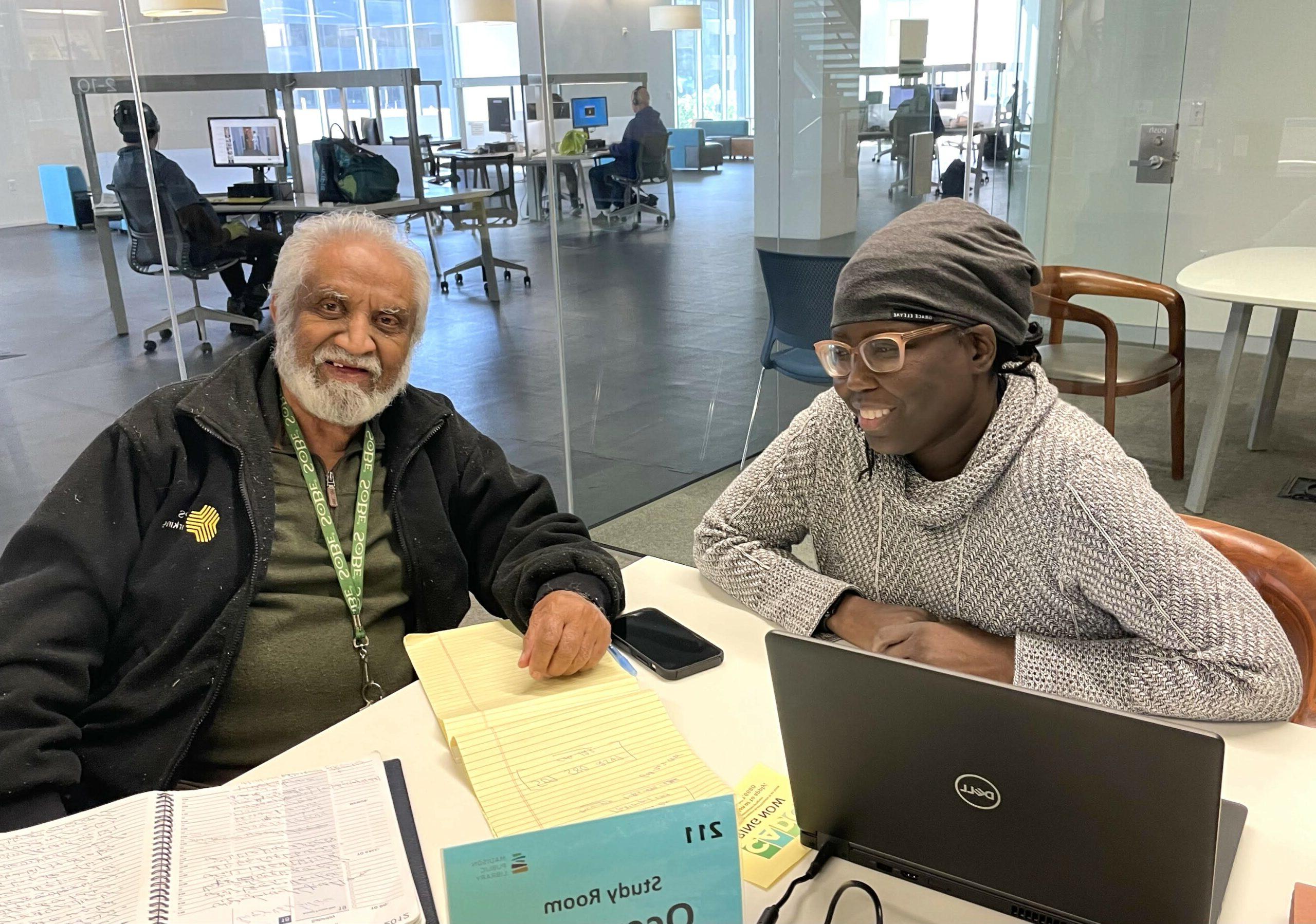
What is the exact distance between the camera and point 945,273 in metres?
1.33

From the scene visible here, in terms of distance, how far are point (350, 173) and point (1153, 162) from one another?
3.25m

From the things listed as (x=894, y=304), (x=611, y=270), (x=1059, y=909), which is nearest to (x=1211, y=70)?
(x=611, y=270)

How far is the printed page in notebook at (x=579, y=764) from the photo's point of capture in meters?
1.13

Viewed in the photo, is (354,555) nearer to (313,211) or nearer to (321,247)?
(321,247)

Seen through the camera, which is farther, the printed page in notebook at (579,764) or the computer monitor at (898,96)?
the computer monitor at (898,96)

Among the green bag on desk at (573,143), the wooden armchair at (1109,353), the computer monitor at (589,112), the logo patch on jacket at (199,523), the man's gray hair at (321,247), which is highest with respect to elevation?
the computer monitor at (589,112)

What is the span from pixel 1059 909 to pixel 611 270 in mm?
3280

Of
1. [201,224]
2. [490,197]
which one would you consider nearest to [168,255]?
[201,224]

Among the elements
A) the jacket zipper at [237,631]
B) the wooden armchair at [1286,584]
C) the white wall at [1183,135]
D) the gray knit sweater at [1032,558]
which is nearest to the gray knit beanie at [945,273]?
the gray knit sweater at [1032,558]

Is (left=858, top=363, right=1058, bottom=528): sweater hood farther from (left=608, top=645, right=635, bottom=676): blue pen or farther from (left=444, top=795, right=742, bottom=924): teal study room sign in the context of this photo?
(left=444, top=795, right=742, bottom=924): teal study room sign

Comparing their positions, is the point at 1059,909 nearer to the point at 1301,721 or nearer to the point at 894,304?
the point at 1301,721

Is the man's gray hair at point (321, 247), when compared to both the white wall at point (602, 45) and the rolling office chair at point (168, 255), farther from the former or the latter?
the white wall at point (602, 45)

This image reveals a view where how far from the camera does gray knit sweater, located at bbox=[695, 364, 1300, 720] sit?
1.20 m

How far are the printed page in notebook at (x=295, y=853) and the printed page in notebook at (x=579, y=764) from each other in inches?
4.5
